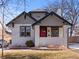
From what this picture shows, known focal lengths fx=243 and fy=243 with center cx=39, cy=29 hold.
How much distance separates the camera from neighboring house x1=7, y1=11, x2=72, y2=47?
1243 inches

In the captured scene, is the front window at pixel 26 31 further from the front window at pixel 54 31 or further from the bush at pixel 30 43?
the front window at pixel 54 31

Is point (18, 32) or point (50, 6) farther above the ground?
point (50, 6)

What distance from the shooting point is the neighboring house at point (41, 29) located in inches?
1243

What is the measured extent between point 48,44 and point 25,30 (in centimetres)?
423

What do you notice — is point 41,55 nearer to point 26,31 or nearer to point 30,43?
point 30,43

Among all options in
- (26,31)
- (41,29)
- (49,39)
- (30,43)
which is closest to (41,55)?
(49,39)

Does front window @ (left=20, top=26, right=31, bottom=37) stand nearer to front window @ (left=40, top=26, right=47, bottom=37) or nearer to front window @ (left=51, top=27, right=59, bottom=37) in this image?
front window @ (left=40, top=26, right=47, bottom=37)

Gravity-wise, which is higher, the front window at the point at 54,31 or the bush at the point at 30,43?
the front window at the point at 54,31

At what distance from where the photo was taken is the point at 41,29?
109 feet

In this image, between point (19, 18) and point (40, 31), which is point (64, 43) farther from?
point (19, 18)

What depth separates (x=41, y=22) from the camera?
31.9 meters

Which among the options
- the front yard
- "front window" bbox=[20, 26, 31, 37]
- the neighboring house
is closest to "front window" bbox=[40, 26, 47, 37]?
the neighboring house

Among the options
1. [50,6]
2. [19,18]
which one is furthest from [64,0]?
[19,18]

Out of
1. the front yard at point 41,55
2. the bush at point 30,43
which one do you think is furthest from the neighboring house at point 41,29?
the front yard at point 41,55
